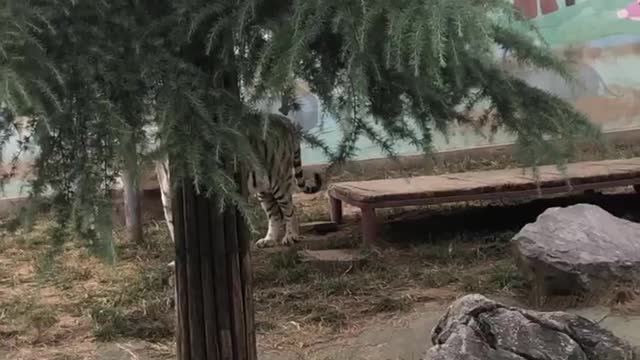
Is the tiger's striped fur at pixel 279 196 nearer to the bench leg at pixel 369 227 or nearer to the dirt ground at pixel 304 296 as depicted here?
the dirt ground at pixel 304 296

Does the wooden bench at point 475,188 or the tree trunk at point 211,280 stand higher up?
the wooden bench at point 475,188

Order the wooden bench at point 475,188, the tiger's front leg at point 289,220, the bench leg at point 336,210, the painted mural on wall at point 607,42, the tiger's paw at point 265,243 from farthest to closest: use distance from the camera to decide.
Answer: the painted mural on wall at point 607,42 < the bench leg at point 336,210 < the tiger's front leg at point 289,220 < the tiger's paw at point 265,243 < the wooden bench at point 475,188

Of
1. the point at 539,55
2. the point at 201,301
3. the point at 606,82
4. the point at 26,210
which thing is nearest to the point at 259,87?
the point at 26,210

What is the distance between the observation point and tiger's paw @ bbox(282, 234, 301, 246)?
7688mm

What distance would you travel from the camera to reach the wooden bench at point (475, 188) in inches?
277

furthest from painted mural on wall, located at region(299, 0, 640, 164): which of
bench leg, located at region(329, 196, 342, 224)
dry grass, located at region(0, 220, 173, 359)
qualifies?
dry grass, located at region(0, 220, 173, 359)

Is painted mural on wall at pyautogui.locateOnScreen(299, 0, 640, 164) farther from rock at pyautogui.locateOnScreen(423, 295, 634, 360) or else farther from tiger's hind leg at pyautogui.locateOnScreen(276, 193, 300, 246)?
rock at pyautogui.locateOnScreen(423, 295, 634, 360)

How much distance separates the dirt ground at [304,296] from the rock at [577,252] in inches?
4.7

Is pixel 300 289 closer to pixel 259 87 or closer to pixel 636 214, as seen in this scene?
pixel 636 214

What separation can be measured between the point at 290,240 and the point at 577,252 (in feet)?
9.32

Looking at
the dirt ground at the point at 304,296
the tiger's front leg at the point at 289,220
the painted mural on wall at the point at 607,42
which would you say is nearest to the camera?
the dirt ground at the point at 304,296

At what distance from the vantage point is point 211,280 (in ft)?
11.0

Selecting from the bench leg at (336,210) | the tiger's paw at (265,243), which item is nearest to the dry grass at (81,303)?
the tiger's paw at (265,243)

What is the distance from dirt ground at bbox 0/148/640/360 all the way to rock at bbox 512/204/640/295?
4.7 inches
